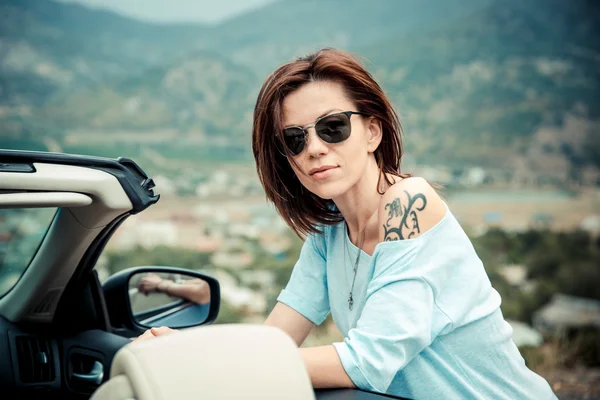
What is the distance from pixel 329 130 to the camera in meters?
1.85

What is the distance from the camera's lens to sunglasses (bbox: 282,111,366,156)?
1851 mm

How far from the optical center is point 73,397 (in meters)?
2.00

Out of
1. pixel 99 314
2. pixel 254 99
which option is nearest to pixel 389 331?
pixel 99 314

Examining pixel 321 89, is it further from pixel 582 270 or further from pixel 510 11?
pixel 510 11

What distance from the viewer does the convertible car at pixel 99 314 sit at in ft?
3.03

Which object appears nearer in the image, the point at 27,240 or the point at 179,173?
the point at 27,240

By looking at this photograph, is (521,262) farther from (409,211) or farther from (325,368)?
(325,368)

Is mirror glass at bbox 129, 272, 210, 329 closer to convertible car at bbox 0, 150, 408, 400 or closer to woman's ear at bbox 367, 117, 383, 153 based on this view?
convertible car at bbox 0, 150, 408, 400

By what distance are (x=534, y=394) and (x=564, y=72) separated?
450 inches

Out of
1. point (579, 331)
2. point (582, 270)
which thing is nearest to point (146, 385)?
point (579, 331)

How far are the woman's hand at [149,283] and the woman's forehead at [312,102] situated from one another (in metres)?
0.81

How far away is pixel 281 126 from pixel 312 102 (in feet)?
0.37

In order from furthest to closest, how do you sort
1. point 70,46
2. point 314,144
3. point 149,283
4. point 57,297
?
point 70,46 → point 149,283 → point 57,297 → point 314,144

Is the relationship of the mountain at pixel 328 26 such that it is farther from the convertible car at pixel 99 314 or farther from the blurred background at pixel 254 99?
the convertible car at pixel 99 314
